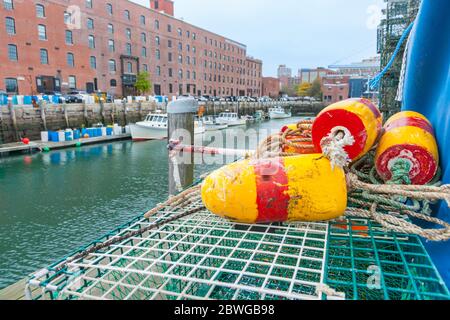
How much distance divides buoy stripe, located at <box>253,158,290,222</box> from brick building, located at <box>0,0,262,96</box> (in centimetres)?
3788

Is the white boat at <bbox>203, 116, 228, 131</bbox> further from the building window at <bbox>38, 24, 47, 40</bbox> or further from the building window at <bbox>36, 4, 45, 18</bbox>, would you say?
the building window at <bbox>36, 4, 45, 18</bbox>

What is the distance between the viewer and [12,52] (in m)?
32.8

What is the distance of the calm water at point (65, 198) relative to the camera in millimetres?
9172

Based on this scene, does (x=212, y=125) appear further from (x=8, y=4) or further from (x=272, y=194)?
(x=272, y=194)

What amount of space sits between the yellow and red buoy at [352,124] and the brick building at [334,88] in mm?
76823

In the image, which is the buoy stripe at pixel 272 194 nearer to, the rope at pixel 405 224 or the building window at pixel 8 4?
the rope at pixel 405 224

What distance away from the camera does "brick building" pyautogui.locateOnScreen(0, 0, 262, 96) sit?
33344 millimetres

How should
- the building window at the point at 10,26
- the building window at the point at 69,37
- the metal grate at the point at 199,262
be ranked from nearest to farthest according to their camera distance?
the metal grate at the point at 199,262, the building window at the point at 10,26, the building window at the point at 69,37

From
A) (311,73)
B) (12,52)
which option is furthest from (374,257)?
(311,73)

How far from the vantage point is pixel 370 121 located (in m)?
3.00

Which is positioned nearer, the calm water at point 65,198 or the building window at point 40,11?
the calm water at point 65,198

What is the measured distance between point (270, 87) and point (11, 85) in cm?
7293

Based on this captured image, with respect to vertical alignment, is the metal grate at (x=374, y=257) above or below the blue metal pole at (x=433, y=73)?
below

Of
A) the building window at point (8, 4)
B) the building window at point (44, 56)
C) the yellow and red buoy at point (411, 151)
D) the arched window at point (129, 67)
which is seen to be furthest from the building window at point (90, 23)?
the yellow and red buoy at point (411, 151)
